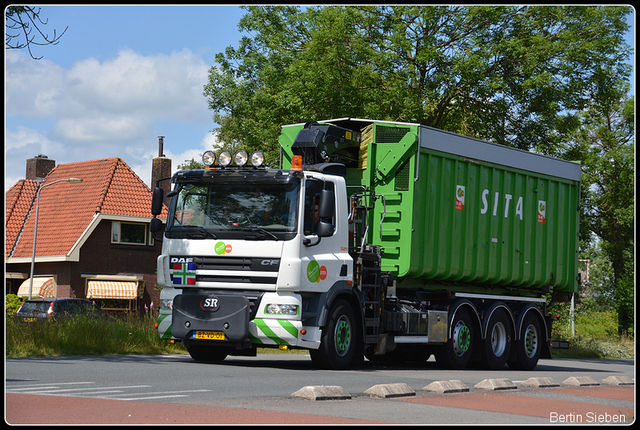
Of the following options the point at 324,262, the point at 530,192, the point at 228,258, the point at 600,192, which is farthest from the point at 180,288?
the point at 600,192

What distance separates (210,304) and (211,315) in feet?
0.55

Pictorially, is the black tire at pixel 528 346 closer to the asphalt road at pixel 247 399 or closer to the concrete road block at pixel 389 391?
the asphalt road at pixel 247 399

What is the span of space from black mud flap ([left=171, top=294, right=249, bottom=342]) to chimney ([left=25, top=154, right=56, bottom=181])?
38052mm

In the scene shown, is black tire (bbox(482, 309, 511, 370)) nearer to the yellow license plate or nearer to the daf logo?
the yellow license plate

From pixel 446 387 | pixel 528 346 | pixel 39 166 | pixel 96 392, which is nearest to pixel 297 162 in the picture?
pixel 446 387

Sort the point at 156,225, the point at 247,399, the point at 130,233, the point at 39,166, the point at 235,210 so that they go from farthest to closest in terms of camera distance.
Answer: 1. the point at 39,166
2. the point at 130,233
3. the point at 156,225
4. the point at 235,210
5. the point at 247,399

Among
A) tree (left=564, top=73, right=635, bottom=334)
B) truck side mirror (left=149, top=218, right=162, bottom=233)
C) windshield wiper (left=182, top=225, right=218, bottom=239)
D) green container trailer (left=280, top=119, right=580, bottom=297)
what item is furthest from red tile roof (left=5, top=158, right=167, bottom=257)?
windshield wiper (left=182, top=225, right=218, bottom=239)

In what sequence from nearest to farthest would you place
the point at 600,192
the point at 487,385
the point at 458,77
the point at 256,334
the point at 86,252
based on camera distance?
the point at 487,385 → the point at 256,334 → the point at 458,77 → the point at 600,192 → the point at 86,252

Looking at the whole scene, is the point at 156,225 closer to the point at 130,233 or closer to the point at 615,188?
the point at 615,188

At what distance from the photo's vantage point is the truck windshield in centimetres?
1329

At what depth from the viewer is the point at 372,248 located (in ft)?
49.5

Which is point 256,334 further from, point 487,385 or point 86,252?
point 86,252

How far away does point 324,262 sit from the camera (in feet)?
44.7

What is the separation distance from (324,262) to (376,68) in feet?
48.4
